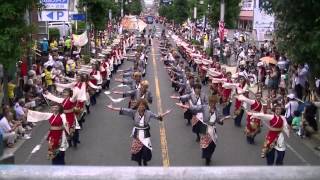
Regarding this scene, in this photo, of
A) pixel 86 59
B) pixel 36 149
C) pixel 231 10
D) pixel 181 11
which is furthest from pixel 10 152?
pixel 181 11

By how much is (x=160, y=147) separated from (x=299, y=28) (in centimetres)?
466

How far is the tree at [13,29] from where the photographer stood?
1465cm

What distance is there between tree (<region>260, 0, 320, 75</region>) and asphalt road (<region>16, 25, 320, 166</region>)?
8.34 ft

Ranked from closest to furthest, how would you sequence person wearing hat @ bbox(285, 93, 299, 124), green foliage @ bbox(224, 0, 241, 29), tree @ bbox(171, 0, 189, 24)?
person wearing hat @ bbox(285, 93, 299, 124) < green foliage @ bbox(224, 0, 241, 29) < tree @ bbox(171, 0, 189, 24)

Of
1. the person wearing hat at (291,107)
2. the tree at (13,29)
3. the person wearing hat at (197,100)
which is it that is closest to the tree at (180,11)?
the person wearing hat at (291,107)

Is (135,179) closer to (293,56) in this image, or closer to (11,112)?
(293,56)

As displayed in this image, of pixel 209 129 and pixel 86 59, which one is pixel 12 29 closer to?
pixel 209 129

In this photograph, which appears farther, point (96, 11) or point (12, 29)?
point (96, 11)

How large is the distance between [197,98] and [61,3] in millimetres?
14393

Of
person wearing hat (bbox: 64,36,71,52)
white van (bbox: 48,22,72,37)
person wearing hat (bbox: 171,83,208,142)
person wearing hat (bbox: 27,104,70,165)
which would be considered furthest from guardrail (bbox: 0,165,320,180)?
white van (bbox: 48,22,72,37)

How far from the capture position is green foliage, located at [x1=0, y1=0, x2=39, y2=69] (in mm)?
14641

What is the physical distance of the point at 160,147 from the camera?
45.4 ft

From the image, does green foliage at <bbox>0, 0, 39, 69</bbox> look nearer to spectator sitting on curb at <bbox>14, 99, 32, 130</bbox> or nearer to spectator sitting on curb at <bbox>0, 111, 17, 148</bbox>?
spectator sitting on curb at <bbox>14, 99, 32, 130</bbox>

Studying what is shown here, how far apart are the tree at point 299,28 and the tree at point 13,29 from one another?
691 cm
